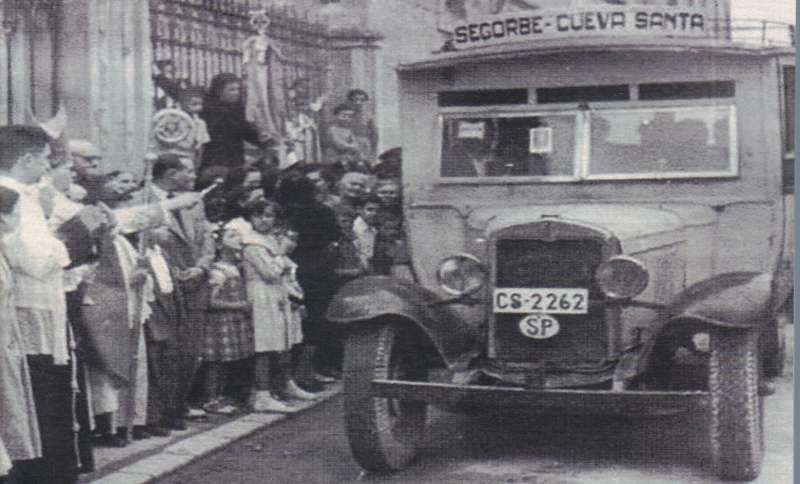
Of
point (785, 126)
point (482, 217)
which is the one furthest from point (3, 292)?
point (785, 126)

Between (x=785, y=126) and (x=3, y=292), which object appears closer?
(x=3, y=292)

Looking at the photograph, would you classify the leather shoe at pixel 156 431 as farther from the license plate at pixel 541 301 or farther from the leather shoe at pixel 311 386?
the license plate at pixel 541 301

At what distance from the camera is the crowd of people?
3010 mm

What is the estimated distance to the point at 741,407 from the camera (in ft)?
10.9

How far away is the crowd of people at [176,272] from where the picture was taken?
9.87 feet

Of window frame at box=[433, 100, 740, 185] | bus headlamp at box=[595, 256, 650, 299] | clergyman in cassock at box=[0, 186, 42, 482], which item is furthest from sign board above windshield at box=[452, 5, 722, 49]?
clergyman in cassock at box=[0, 186, 42, 482]

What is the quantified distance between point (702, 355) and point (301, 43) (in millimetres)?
2845

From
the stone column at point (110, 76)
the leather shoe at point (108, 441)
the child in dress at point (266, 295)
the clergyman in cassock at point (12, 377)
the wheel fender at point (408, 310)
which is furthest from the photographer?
the child in dress at point (266, 295)

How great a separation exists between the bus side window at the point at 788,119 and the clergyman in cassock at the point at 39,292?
2.29 m

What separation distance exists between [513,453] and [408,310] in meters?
0.60

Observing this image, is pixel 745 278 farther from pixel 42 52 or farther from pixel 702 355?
pixel 42 52

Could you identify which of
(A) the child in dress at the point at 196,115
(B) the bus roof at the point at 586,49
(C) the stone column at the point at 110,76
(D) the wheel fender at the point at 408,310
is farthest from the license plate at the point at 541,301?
(A) the child in dress at the point at 196,115

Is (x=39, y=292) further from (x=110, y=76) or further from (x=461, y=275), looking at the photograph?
(x=110, y=76)

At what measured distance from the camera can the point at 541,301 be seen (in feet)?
11.7
